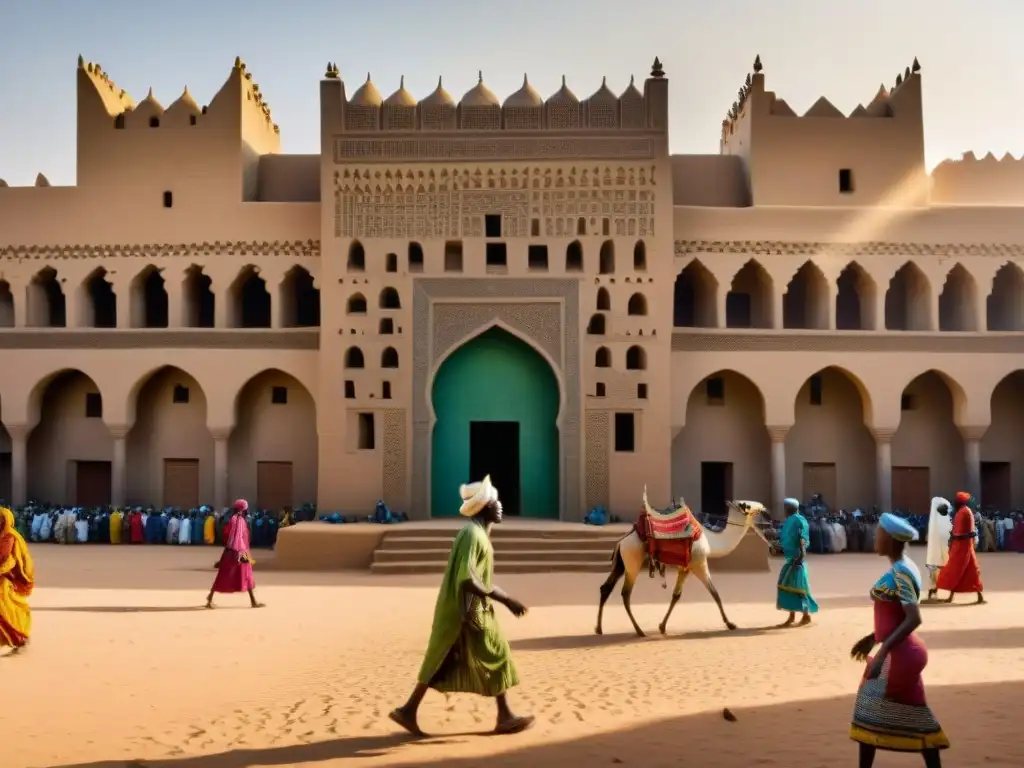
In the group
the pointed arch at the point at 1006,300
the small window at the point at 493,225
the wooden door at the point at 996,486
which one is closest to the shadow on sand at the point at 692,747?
the small window at the point at 493,225

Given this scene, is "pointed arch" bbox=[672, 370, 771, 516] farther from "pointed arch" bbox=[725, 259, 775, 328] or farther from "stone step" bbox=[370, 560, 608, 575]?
"stone step" bbox=[370, 560, 608, 575]

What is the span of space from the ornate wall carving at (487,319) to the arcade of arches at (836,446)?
Result: 3.53 m

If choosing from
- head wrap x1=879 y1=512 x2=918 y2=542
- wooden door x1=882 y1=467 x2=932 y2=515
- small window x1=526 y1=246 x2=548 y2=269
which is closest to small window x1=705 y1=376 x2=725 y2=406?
wooden door x1=882 y1=467 x2=932 y2=515

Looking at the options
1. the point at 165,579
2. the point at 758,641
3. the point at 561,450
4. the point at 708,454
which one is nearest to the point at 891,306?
the point at 708,454

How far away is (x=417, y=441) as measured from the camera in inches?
669

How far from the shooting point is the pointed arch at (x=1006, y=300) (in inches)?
746

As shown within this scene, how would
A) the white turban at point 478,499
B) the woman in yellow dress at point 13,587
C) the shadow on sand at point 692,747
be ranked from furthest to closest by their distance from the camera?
the woman in yellow dress at point 13,587 < the white turban at point 478,499 < the shadow on sand at point 692,747

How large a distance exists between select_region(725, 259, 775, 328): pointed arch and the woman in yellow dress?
47.7ft

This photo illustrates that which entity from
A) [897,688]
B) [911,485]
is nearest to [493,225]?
[911,485]

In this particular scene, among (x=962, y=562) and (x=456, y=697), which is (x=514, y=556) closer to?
(x=962, y=562)

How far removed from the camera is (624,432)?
685 inches

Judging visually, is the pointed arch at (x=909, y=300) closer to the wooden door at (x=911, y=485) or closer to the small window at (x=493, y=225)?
the wooden door at (x=911, y=485)

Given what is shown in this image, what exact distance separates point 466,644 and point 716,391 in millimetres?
14379

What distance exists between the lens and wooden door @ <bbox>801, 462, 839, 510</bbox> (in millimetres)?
19172
